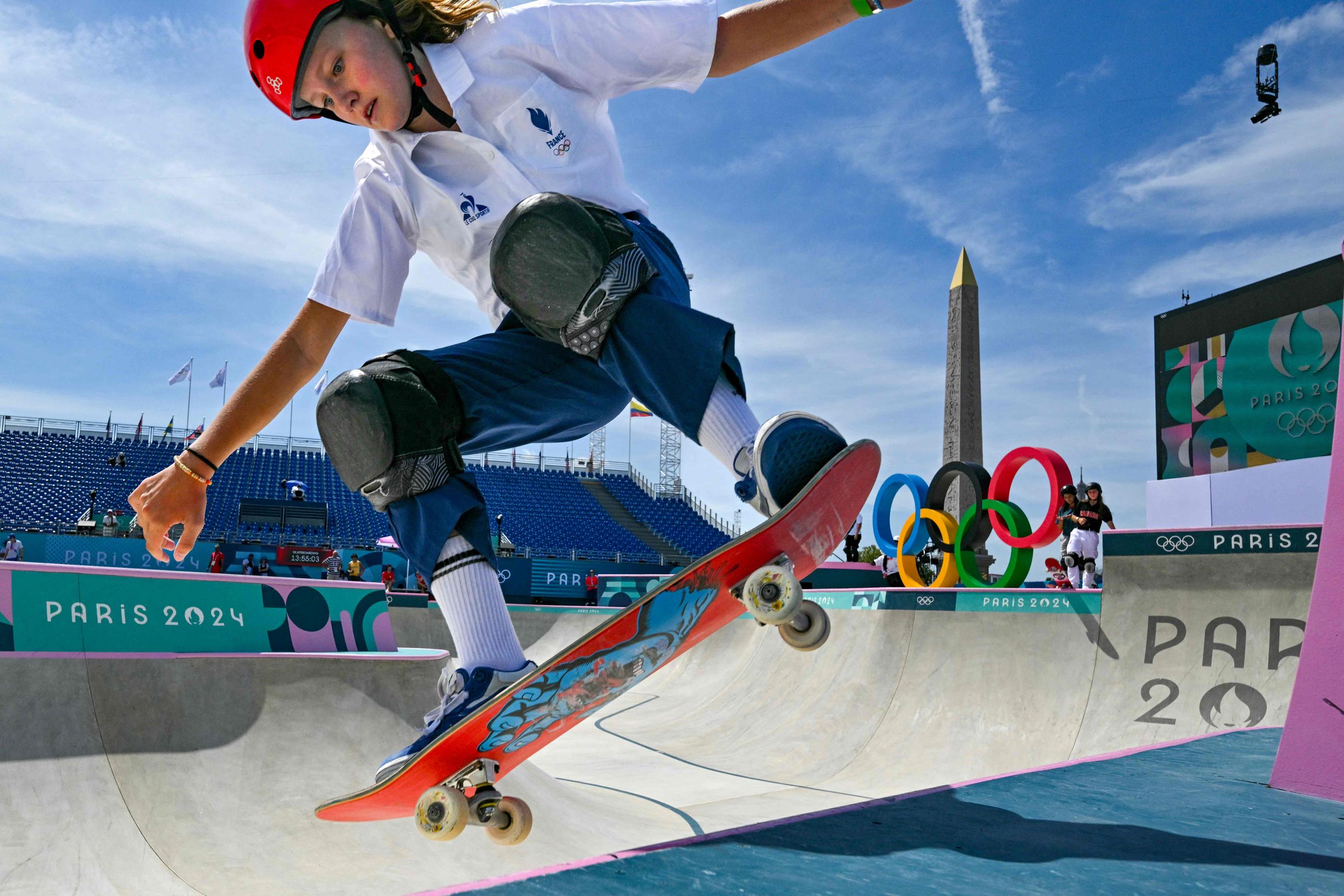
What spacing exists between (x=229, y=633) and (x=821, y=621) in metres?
3.77

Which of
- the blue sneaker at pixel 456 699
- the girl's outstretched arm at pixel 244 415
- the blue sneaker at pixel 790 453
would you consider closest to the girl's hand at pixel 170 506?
the girl's outstretched arm at pixel 244 415

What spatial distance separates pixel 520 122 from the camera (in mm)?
1940

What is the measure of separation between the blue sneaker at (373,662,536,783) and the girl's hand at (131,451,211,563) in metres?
0.78

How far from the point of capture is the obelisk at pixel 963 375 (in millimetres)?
17141

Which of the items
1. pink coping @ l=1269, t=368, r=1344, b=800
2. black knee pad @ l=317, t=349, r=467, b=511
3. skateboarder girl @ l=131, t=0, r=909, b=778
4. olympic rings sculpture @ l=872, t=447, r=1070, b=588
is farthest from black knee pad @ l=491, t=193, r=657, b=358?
olympic rings sculpture @ l=872, t=447, r=1070, b=588

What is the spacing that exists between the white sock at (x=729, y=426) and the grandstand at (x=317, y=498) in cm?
2288

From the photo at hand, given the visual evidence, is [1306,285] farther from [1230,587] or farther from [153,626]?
[153,626]

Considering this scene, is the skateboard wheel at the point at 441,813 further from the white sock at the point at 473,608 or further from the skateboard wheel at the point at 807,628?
the skateboard wheel at the point at 807,628

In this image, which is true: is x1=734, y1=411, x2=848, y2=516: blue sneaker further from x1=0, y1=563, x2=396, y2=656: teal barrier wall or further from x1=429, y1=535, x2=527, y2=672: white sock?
x1=0, y1=563, x2=396, y2=656: teal barrier wall

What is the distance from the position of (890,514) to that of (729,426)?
11.6 meters

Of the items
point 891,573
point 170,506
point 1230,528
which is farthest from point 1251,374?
point 170,506

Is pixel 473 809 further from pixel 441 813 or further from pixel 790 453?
pixel 790 453

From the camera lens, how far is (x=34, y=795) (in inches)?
122

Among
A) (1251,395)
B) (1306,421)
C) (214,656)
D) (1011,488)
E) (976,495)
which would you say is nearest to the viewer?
(214,656)
